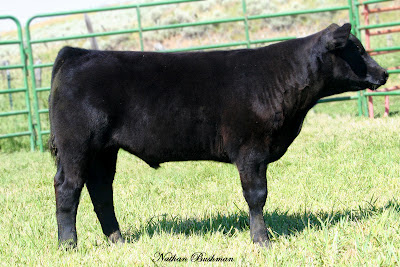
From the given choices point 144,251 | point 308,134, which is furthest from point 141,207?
point 308,134

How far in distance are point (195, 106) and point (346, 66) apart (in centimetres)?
106

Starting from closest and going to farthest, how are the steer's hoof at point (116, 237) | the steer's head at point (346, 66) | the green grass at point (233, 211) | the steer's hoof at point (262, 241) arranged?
the green grass at point (233, 211)
the steer's hoof at point (262, 241)
the steer's head at point (346, 66)
the steer's hoof at point (116, 237)

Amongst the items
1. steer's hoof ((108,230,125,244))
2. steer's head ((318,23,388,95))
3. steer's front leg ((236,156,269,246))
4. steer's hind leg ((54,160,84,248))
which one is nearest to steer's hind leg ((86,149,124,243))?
steer's hoof ((108,230,125,244))

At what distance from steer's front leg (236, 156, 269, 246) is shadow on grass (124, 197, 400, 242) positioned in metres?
0.21

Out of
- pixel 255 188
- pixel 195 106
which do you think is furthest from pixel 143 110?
pixel 255 188

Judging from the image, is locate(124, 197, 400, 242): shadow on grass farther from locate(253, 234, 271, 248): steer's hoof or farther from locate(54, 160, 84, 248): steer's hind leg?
locate(54, 160, 84, 248): steer's hind leg

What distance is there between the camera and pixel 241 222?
3.98 meters

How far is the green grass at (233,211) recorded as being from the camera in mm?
3184

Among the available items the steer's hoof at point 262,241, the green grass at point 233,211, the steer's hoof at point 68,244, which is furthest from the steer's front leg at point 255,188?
the steer's hoof at point 68,244

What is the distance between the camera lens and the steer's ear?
3447 mm

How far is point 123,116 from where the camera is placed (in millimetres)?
3441

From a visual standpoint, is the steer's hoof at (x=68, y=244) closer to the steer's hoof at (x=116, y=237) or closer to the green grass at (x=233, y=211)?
the green grass at (x=233, y=211)

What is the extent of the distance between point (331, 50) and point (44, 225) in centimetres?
250

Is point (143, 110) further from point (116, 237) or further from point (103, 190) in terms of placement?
point (116, 237)
